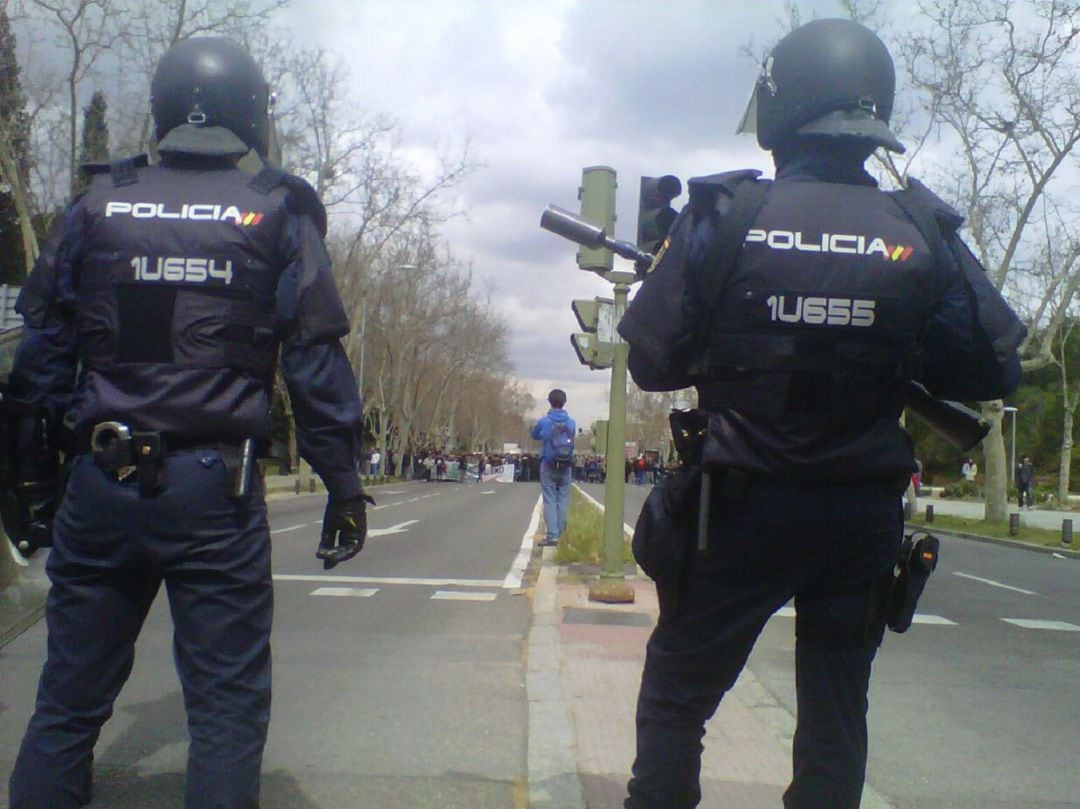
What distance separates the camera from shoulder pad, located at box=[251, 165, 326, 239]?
2659mm

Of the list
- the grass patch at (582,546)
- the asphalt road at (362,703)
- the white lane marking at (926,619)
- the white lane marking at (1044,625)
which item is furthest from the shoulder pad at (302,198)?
the white lane marking at (1044,625)

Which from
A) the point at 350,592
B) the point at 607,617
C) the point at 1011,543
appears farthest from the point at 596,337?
the point at 1011,543

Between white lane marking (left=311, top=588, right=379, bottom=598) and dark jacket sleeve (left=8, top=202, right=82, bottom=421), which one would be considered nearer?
dark jacket sleeve (left=8, top=202, right=82, bottom=421)

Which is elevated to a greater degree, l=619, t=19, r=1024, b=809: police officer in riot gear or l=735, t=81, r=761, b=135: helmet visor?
l=735, t=81, r=761, b=135: helmet visor

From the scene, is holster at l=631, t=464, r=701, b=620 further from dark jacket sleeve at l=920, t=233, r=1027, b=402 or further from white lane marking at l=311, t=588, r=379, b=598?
white lane marking at l=311, t=588, r=379, b=598

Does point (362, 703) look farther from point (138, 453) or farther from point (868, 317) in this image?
point (868, 317)

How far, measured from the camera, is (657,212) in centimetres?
294

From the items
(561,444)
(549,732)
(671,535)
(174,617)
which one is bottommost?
(549,732)

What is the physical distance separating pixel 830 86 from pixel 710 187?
418 mm

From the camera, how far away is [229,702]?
8.15 ft

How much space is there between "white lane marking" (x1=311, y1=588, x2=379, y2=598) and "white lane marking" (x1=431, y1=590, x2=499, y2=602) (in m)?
0.51

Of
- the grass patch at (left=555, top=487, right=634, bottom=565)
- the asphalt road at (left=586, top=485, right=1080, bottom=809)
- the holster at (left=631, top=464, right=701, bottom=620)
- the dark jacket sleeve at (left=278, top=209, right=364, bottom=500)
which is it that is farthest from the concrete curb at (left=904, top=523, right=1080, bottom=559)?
the dark jacket sleeve at (left=278, top=209, right=364, bottom=500)

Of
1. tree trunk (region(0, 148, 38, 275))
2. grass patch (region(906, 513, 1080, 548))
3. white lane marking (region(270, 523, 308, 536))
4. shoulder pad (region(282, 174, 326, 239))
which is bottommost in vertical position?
white lane marking (region(270, 523, 308, 536))

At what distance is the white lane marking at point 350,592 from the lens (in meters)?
8.79
